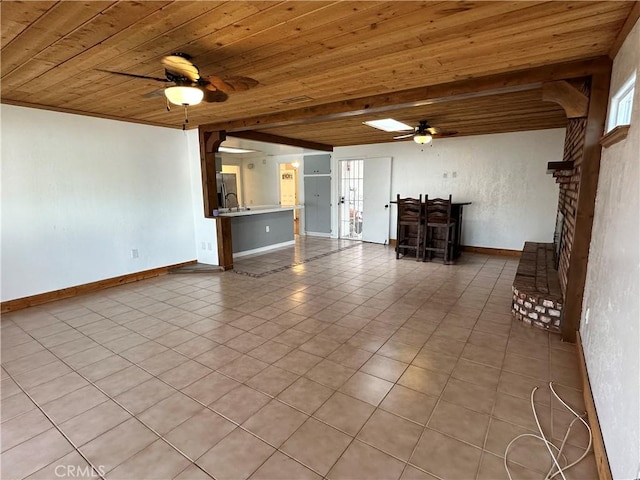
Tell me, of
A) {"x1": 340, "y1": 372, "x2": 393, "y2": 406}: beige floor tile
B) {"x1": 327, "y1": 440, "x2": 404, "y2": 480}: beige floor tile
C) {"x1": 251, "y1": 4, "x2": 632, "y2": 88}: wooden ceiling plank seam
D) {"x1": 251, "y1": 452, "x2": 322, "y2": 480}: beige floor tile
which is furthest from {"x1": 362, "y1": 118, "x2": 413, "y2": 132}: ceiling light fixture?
{"x1": 251, "y1": 452, "x2": 322, "y2": 480}: beige floor tile

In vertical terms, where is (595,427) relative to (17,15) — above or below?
Result: below

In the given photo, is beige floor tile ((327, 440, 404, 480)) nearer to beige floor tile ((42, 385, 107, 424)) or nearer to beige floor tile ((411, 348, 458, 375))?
beige floor tile ((411, 348, 458, 375))

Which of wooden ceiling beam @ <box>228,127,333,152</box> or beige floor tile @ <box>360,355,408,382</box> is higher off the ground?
wooden ceiling beam @ <box>228,127,333,152</box>

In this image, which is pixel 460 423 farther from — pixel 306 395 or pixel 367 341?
pixel 367 341

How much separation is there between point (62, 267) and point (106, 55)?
9.59ft

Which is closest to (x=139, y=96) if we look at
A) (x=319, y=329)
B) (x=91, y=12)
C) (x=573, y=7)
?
(x=91, y=12)

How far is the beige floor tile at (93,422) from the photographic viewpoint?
1805 millimetres

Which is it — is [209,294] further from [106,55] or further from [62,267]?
[106,55]

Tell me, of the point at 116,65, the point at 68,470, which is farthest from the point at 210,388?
the point at 116,65

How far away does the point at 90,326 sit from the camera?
322 cm

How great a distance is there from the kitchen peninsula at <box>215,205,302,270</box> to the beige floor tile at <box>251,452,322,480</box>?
3.91 meters

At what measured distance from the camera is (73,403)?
2.07m

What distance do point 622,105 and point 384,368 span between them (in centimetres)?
247

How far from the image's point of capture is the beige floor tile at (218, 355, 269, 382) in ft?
7.68
